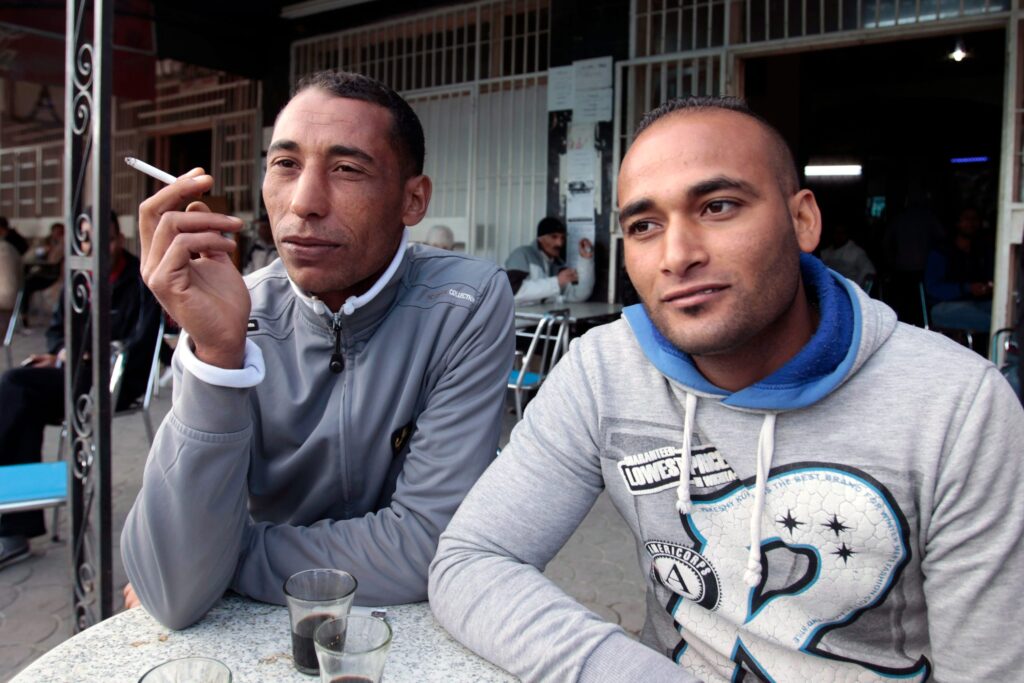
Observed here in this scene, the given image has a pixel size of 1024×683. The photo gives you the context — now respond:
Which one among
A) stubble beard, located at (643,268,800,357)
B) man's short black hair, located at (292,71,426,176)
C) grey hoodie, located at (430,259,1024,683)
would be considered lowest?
grey hoodie, located at (430,259,1024,683)

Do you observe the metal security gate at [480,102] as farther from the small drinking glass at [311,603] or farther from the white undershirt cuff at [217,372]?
the small drinking glass at [311,603]

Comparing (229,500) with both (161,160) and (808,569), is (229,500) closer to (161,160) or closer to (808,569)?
(808,569)

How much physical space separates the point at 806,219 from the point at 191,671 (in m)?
1.09

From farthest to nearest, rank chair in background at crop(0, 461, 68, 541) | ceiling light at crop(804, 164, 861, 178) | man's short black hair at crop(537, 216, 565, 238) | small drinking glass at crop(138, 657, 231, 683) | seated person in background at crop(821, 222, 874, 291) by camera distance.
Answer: ceiling light at crop(804, 164, 861, 178) → seated person in background at crop(821, 222, 874, 291) → man's short black hair at crop(537, 216, 565, 238) → chair in background at crop(0, 461, 68, 541) → small drinking glass at crop(138, 657, 231, 683)

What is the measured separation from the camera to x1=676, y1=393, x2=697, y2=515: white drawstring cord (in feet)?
3.88

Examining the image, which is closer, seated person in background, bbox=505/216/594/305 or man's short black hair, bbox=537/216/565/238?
seated person in background, bbox=505/216/594/305

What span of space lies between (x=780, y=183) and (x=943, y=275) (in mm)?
6772

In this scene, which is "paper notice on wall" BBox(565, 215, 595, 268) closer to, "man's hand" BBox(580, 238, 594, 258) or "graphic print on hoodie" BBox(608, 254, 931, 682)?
"man's hand" BBox(580, 238, 594, 258)

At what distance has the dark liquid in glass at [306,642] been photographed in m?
1.06

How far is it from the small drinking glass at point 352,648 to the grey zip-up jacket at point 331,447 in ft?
A: 0.96

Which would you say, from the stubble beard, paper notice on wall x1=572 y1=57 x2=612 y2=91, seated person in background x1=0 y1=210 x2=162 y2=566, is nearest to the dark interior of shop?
paper notice on wall x1=572 y1=57 x2=612 y2=91

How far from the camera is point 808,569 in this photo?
43.9 inches

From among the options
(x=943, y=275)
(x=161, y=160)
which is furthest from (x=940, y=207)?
(x=161, y=160)

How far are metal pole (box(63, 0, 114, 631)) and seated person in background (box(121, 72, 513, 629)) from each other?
0.74 meters
